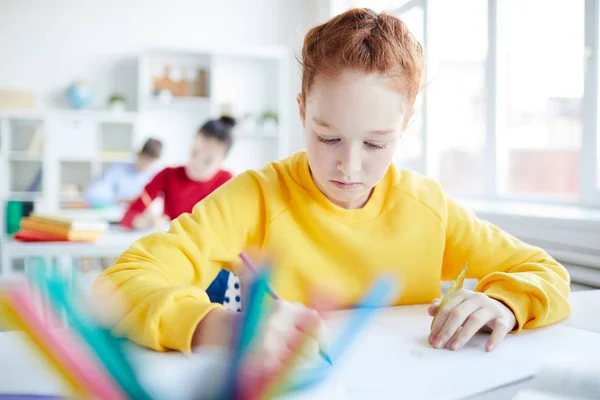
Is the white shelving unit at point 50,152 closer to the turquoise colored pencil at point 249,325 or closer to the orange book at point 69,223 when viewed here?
the orange book at point 69,223

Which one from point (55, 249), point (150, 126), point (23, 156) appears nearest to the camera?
point (55, 249)

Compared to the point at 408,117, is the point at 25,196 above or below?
below

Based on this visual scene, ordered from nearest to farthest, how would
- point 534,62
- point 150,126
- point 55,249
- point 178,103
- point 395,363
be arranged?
point 395,363
point 55,249
point 534,62
point 178,103
point 150,126

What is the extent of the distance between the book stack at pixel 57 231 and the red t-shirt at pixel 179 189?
0.76m

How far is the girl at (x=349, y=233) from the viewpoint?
26.2 inches

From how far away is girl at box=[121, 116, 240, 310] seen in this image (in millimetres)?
2811

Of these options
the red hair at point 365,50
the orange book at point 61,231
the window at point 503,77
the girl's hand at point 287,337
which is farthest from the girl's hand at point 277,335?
the orange book at point 61,231

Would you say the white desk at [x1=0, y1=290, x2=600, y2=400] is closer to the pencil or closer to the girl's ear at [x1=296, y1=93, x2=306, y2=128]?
the pencil

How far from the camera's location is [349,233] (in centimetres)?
97

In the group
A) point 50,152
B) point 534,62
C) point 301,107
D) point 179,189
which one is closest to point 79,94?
point 50,152

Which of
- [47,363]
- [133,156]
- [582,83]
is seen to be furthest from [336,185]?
[133,156]

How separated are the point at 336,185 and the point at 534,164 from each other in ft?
27.0

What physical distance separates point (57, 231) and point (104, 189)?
285 cm

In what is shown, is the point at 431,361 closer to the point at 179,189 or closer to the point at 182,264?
the point at 182,264
